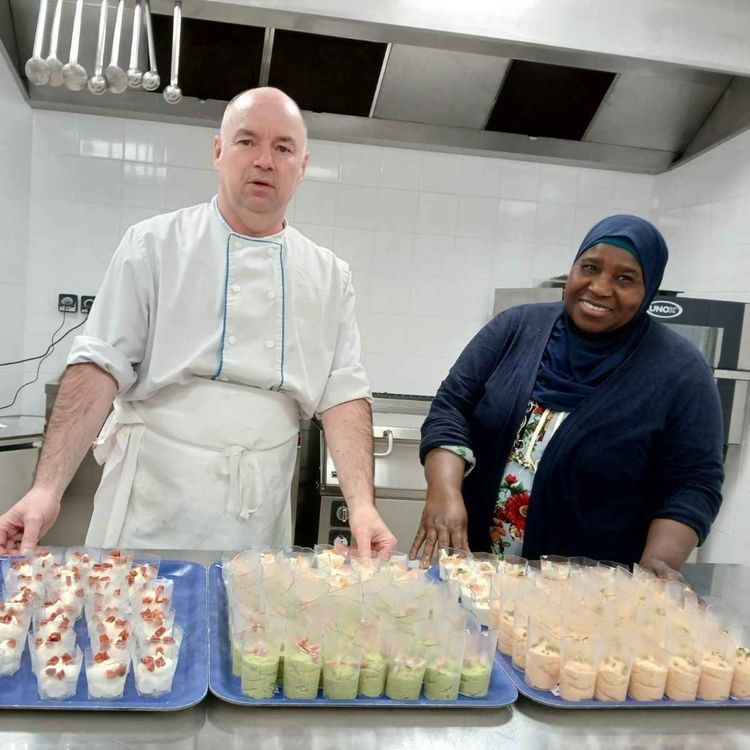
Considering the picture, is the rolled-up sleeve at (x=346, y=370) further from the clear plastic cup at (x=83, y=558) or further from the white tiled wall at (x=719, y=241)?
the white tiled wall at (x=719, y=241)

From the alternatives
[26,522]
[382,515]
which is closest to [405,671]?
[26,522]

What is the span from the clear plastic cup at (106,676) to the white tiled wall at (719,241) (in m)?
2.85

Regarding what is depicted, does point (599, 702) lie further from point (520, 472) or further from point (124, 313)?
point (124, 313)

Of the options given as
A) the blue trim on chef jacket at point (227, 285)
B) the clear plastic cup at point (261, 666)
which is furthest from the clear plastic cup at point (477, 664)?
the blue trim on chef jacket at point (227, 285)

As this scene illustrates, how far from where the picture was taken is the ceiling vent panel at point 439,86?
3.24 metres

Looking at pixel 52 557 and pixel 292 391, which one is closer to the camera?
pixel 52 557

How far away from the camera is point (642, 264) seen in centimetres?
154

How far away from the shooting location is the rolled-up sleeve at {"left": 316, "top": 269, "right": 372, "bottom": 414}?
1715 mm

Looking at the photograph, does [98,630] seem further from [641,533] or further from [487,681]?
[641,533]

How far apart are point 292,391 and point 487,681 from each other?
85 cm

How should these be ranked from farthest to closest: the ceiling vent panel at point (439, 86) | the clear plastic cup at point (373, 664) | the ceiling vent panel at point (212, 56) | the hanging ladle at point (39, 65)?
the ceiling vent panel at point (439, 86) < the ceiling vent panel at point (212, 56) < the hanging ladle at point (39, 65) < the clear plastic cup at point (373, 664)

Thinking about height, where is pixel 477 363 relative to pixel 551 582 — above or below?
above

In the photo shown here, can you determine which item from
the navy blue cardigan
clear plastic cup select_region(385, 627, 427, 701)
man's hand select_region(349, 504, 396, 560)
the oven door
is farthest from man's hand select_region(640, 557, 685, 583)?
the oven door

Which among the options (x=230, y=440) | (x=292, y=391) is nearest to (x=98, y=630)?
(x=230, y=440)
